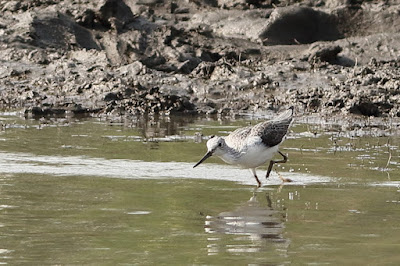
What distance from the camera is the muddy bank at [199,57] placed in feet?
56.2

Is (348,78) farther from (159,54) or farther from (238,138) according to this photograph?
(238,138)

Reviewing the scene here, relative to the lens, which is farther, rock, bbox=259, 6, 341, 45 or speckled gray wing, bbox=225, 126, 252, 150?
rock, bbox=259, 6, 341, 45

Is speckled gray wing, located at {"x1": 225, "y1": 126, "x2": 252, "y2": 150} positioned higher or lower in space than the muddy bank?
lower

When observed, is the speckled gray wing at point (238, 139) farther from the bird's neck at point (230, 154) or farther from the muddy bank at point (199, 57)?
the muddy bank at point (199, 57)

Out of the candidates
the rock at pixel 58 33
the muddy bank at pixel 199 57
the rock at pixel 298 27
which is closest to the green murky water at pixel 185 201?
the muddy bank at pixel 199 57

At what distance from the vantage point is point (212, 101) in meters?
17.7

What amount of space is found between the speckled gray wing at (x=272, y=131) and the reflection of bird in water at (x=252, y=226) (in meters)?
1.37

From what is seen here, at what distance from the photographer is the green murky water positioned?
23.0 feet

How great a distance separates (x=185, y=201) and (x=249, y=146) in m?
1.39

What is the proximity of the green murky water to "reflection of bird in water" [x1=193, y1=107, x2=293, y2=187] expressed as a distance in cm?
28

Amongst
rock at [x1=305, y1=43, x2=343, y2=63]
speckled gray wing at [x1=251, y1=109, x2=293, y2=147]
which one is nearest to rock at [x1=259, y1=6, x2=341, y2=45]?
rock at [x1=305, y1=43, x2=343, y2=63]

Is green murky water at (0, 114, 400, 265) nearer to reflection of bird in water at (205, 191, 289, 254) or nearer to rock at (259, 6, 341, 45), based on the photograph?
reflection of bird in water at (205, 191, 289, 254)

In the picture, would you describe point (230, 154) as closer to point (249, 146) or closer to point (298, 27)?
point (249, 146)

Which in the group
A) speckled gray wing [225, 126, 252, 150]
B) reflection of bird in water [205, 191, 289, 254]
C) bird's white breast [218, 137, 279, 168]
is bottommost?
reflection of bird in water [205, 191, 289, 254]
